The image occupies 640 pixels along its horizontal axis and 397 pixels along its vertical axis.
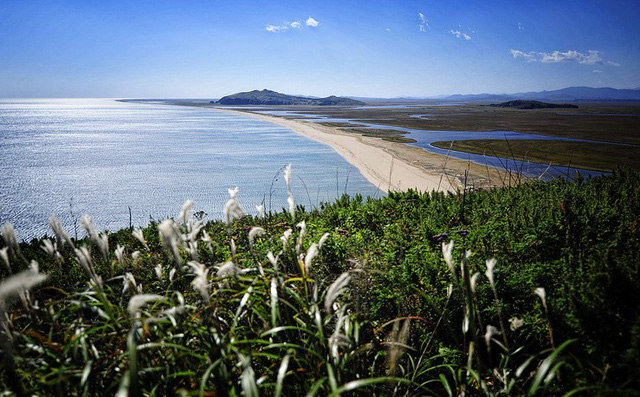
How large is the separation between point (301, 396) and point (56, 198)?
54.6 ft

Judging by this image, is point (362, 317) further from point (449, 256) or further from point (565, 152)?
point (565, 152)

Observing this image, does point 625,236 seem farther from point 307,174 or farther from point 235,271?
point 307,174

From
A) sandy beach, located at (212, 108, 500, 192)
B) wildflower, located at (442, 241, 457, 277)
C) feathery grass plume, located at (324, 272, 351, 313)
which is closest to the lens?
feathery grass plume, located at (324, 272, 351, 313)

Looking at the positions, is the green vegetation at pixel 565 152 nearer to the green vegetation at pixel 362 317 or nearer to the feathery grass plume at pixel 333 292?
the green vegetation at pixel 362 317

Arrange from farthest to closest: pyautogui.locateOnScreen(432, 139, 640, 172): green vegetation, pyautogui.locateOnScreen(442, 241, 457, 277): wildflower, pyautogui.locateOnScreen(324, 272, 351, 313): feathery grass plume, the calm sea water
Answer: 1. pyautogui.locateOnScreen(432, 139, 640, 172): green vegetation
2. the calm sea water
3. pyautogui.locateOnScreen(442, 241, 457, 277): wildflower
4. pyautogui.locateOnScreen(324, 272, 351, 313): feathery grass plume

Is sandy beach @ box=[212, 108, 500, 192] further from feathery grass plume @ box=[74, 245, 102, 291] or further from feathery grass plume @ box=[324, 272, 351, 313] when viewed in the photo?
feathery grass plume @ box=[74, 245, 102, 291]

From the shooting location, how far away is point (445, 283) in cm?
345

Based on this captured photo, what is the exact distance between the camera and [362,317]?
132 inches

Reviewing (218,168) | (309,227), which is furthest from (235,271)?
(218,168)

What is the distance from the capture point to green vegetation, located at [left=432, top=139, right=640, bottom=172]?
24.1 metres

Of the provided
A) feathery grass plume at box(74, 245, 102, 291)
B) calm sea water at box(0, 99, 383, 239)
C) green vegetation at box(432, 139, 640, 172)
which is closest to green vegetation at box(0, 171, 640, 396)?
feathery grass plume at box(74, 245, 102, 291)

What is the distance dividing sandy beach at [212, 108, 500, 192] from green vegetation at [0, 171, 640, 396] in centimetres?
1027

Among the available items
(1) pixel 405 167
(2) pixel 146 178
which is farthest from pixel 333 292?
(1) pixel 405 167

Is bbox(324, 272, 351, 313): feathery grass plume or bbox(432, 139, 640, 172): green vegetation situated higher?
bbox(432, 139, 640, 172): green vegetation
